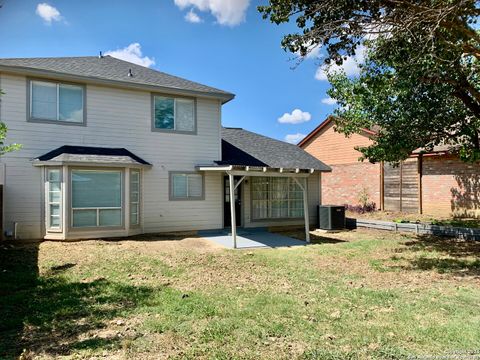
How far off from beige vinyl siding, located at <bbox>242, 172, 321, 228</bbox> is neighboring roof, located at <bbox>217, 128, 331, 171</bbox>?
87cm

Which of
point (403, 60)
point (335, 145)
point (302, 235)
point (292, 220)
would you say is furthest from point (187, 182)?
point (335, 145)

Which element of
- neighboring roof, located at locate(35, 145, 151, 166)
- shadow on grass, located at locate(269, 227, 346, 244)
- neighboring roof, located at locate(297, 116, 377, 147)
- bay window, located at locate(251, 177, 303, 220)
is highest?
neighboring roof, located at locate(297, 116, 377, 147)

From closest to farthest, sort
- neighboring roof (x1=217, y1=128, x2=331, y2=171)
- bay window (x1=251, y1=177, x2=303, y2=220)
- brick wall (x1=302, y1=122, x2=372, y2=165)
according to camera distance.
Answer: neighboring roof (x1=217, y1=128, x2=331, y2=171), bay window (x1=251, y1=177, x2=303, y2=220), brick wall (x1=302, y1=122, x2=372, y2=165)

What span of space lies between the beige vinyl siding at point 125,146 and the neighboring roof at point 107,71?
401 mm

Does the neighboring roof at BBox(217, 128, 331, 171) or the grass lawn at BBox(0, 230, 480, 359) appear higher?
the neighboring roof at BBox(217, 128, 331, 171)

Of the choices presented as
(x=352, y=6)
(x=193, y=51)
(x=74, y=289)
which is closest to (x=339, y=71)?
(x=352, y=6)

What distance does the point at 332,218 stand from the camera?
14.0 meters

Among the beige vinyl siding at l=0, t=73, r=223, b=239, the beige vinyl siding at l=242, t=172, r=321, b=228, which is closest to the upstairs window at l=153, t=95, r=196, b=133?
the beige vinyl siding at l=0, t=73, r=223, b=239

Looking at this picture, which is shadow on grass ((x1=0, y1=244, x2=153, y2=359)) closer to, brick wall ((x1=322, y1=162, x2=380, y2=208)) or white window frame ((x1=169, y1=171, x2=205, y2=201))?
white window frame ((x1=169, y1=171, x2=205, y2=201))

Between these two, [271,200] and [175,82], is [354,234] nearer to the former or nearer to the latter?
[271,200]

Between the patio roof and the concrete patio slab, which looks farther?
the patio roof

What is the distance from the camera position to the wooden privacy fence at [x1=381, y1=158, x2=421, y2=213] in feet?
55.4

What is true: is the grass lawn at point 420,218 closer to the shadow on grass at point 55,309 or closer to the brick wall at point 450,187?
the brick wall at point 450,187

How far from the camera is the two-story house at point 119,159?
1009 centimetres
